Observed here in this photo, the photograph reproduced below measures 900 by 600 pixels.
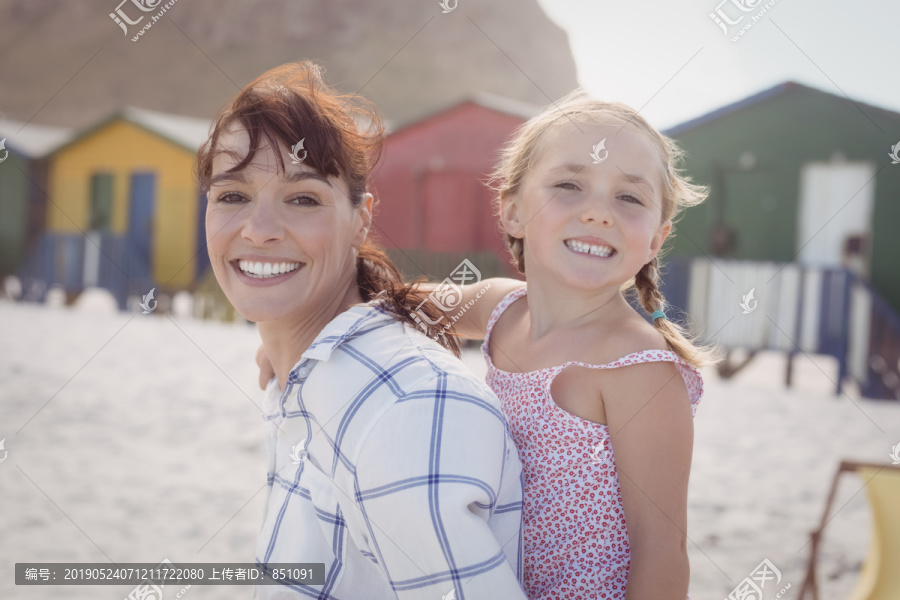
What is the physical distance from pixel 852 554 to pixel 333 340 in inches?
158

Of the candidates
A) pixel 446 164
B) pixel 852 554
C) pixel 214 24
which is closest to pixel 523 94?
pixel 214 24

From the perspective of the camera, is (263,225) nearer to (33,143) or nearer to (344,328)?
(344,328)

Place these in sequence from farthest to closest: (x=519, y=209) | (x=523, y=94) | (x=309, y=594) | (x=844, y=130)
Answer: (x=523, y=94) < (x=844, y=130) < (x=519, y=209) < (x=309, y=594)

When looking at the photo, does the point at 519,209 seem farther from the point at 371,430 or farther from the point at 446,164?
the point at 446,164

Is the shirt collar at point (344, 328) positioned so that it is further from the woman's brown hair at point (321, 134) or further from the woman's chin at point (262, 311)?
the woman's chin at point (262, 311)

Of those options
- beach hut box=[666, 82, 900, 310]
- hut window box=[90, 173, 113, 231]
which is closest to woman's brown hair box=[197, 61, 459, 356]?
beach hut box=[666, 82, 900, 310]

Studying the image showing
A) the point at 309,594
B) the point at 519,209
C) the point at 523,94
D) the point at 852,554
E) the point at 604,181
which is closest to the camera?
the point at 309,594

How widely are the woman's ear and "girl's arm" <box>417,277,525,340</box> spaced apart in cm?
38

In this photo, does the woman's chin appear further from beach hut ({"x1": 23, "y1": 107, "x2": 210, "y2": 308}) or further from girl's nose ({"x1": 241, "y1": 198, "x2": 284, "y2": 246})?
beach hut ({"x1": 23, "y1": 107, "x2": 210, "y2": 308})

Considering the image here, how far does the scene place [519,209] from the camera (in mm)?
2354

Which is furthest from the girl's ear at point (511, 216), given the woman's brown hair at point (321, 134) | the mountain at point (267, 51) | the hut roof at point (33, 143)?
the mountain at point (267, 51)

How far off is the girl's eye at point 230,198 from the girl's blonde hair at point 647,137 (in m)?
0.83

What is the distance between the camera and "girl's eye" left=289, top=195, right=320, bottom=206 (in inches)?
77.3

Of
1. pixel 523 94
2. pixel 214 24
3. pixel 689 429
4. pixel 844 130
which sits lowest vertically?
pixel 689 429
